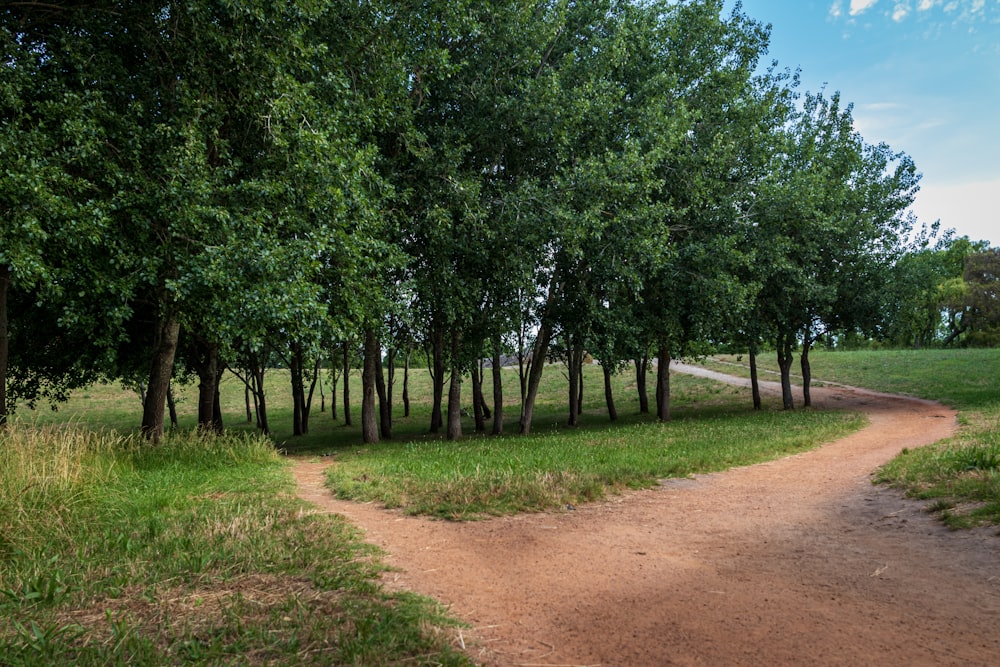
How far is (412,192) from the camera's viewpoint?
1581 centimetres

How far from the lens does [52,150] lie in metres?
10.2

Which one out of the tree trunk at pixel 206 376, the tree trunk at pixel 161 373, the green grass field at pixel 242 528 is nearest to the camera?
the green grass field at pixel 242 528

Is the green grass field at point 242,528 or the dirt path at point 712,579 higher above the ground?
the green grass field at point 242,528

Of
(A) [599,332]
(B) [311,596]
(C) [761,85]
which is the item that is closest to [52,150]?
(B) [311,596]

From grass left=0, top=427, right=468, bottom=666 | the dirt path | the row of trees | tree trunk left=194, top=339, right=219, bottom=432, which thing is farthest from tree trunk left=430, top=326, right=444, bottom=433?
grass left=0, top=427, right=468, bottom=666

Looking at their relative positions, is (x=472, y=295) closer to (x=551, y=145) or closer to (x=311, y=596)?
(x=551, y=145)

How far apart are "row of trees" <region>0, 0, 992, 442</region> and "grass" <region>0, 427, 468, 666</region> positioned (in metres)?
4.13

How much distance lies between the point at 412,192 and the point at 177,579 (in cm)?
1227

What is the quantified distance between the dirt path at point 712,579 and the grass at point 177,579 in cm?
53

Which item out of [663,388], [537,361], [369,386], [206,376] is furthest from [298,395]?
[663,388]


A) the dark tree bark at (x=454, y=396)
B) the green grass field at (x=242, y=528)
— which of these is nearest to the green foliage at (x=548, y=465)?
the green grass field at (x=242, y=528)

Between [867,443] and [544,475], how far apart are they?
9.13 meters

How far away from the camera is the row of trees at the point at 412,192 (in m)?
10.9

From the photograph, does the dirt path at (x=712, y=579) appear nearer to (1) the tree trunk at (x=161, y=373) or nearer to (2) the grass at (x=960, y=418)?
(2) the grass at (x=960, y=418)
